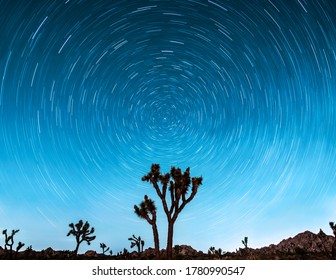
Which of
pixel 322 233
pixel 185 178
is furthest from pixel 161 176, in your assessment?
pixel 322 233

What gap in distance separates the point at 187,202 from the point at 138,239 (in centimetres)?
2090

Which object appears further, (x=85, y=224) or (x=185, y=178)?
(x=85, y=224)

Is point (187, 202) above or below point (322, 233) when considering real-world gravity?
above
